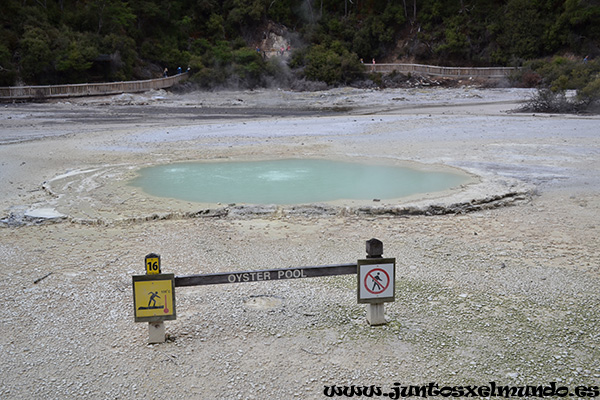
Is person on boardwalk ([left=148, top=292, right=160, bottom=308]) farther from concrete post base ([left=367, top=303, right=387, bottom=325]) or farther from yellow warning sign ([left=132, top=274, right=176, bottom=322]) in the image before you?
concrete post base ([left=367, top=303, right=387, bottom=325])

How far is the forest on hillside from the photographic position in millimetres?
40594

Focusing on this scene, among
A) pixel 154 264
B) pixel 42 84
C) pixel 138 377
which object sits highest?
pixel 42 84

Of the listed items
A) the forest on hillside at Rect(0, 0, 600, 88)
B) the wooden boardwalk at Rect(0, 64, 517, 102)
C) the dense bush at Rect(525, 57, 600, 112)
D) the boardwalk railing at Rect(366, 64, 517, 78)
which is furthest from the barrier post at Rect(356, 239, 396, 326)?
the boardwalk railing at Rect(366, 64, 517, 78)

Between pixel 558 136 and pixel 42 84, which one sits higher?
pixel 42 84

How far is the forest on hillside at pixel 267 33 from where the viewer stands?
40594 millimetres

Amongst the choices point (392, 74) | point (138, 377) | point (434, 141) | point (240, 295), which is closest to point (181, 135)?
point (434, 141)

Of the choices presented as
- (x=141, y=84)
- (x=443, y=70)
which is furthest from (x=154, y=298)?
(x=443, y=70)

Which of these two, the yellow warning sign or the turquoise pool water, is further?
the turquoise pool water

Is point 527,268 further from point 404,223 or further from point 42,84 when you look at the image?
point 42,84

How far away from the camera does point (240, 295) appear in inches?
219

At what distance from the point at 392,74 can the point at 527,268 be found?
42224 mm

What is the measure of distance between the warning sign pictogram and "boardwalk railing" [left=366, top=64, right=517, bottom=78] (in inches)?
1611

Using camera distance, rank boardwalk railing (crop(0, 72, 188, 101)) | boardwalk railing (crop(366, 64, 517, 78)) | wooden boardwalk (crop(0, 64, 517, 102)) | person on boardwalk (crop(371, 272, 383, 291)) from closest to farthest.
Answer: person on boardwalk (crop(371, 272, 383, 291)) < boardwalk railing (crop(0, 72, 188, 101)) < wooden boardwalk (crop(0, 64, 517, 102)) < boardwalk railing (crop(366, 64, 517, 78))

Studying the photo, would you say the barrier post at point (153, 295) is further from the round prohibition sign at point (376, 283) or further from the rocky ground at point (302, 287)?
the round prohibition sign at point (376, 283)
